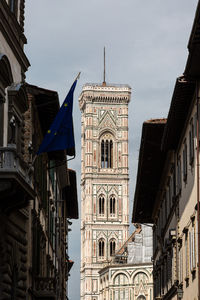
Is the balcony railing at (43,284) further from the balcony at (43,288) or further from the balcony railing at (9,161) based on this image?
the balcony railing at (9,161)

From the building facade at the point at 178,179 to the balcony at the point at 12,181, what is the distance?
16.0ft

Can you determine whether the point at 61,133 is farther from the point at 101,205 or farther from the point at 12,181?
the point at 101,205

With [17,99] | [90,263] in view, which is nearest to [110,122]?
[90,263]

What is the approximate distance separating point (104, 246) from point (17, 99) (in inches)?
4732

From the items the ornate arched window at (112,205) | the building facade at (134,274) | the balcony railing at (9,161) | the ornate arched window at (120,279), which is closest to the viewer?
the balcony railing at (9,161)

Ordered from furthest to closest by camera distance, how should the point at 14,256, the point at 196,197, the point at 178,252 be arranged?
the point at 178,252 → the point at 196,197 → the point at 14,256

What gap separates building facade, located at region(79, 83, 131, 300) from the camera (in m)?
136

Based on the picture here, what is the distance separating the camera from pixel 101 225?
138500 millimetres

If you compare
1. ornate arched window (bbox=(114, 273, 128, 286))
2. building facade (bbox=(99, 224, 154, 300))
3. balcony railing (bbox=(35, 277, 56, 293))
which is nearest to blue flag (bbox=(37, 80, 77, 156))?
balcony railing (bbox=(35, 277, 56, 293))

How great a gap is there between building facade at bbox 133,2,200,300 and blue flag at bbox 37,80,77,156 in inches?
122

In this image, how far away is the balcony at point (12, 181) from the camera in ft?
46.1

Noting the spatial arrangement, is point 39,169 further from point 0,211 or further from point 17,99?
point 0,211

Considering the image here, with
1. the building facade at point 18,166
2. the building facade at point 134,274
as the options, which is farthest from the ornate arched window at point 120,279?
the building facade at point 18,166

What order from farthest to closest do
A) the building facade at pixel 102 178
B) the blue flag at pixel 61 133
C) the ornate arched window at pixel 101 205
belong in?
1. the ornate arched window at pixel 101 205
2. the building facade at pixel 102 178
3. the blue flag at pixel 61 133
